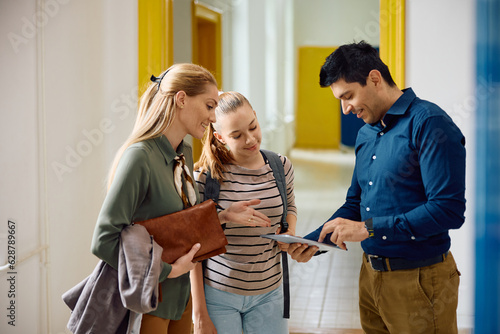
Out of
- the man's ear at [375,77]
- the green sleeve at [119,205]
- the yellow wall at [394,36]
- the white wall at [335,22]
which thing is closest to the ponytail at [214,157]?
the green sleeve at [119,205]

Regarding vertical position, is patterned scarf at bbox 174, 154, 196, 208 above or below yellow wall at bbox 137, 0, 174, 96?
below

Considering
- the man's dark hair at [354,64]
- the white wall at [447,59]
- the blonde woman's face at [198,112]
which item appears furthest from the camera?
the white wall at [447,59]

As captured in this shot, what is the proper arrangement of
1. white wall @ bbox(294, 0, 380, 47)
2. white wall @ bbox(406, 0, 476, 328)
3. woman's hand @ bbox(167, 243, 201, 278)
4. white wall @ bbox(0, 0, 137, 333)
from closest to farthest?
woman's hand @ bbox(167, 243, 201, 278) < white wall @ bbox(0, 0, 137, 333) < white wall @ bbox(406, 0, 476, 328) < white wall @ bbox(294, 0, 380, 47)

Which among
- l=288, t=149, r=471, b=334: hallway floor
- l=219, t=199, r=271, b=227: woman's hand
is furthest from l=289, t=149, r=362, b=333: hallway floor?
l=219, t=199, r=271, b=227: woman's hand

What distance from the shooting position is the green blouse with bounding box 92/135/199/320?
1495 mm

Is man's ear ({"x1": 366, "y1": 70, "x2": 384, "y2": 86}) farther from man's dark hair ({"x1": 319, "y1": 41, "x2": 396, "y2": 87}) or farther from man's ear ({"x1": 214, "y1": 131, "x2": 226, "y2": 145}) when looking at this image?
man's ear ({"x1": 214, "y1": 131, "x2": 226, "y2": 145})

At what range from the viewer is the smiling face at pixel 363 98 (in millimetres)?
1890

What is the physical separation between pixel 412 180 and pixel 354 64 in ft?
1.48

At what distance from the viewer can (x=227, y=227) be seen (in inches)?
78.2

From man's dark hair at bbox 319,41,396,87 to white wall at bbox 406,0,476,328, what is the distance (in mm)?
1334

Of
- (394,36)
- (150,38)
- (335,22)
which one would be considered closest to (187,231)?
(150,38)

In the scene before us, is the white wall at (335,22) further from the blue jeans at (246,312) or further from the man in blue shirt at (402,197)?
the blue jeans at (246,312)

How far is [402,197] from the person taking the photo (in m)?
1.80

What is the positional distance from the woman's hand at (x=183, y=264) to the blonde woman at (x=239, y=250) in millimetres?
320
